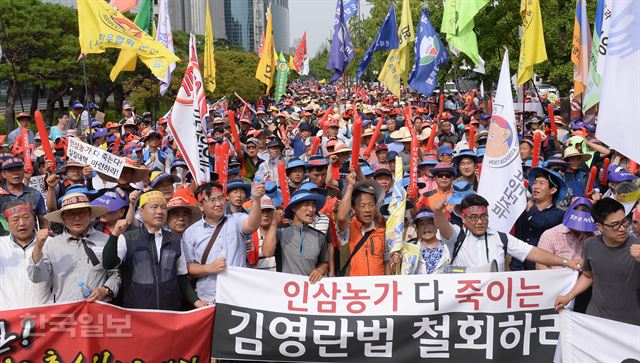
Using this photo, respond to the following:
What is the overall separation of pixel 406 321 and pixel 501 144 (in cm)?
193

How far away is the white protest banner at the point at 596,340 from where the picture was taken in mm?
4777

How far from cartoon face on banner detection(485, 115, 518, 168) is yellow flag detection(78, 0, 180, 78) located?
4.68 m

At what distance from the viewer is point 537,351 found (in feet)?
17.2

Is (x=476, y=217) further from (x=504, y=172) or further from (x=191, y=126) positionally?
(x=191, y=126)

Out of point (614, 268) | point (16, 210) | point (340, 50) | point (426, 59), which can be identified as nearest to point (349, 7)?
point (340, 50)

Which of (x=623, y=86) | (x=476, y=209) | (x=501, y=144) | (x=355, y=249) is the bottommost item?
(x=355, y=249)

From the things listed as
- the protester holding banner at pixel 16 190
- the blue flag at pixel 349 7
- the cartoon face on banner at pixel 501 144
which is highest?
→ the blue flag at pixel 349 7

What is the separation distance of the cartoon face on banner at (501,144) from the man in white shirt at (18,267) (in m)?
3.78

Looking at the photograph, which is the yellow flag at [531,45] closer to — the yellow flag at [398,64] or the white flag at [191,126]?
the yellow flag at [398,64]

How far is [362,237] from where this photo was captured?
19.1 feet

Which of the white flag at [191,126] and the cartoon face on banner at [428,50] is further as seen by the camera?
Result: the cartoon face on banner at [428,50]

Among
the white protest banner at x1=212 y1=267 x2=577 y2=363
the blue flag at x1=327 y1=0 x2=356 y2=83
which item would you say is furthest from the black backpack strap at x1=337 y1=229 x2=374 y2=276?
the blue flag at x1=327 y1=0 x2=356 y2=83

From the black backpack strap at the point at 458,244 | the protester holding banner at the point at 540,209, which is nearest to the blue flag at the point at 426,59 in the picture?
the protester holding banner at the point at 540,209

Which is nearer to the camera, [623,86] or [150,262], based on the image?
[623,86]
